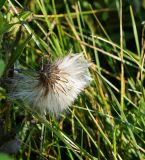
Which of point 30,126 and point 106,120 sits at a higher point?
point 30,126

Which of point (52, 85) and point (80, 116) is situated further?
Answer: point (80, 116)

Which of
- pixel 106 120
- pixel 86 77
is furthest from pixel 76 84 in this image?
pixel 106 120

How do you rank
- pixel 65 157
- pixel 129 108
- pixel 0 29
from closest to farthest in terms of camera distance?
pixel 0 29 < pixel 65 157 < pixel 129 108

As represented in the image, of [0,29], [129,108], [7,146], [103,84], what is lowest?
[129,108]

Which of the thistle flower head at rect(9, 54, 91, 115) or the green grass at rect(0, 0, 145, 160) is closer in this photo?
the thistle flower head at rect(9, 54, 91, 115)

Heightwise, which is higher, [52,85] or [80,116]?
[52,85]

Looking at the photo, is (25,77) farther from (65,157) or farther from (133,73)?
(133,73)

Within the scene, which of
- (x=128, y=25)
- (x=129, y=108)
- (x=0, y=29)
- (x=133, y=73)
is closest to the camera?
(x=0, y=29)

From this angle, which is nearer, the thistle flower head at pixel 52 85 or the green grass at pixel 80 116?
the thistle flower head at pixel 52 85
